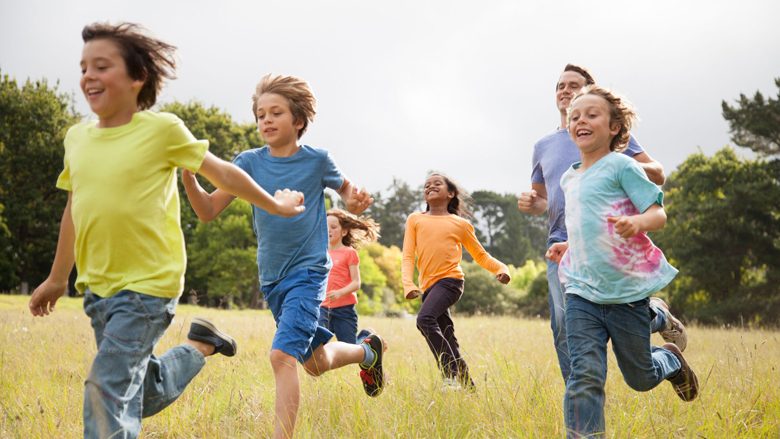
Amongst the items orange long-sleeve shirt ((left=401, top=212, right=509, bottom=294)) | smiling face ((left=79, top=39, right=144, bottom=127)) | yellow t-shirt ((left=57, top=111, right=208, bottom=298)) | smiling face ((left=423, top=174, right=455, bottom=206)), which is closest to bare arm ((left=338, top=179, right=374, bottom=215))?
yellow t-shirt ((left=57, top=111, right=208, bottom=298))

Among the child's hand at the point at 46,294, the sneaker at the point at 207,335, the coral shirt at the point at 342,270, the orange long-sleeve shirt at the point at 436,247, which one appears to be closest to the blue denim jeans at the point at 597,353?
the sneaker at the point at 207,335

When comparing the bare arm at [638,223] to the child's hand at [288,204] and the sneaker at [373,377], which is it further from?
the sneaker at [373,377]

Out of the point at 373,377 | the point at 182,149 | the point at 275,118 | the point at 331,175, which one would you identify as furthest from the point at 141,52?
the point at 373,377

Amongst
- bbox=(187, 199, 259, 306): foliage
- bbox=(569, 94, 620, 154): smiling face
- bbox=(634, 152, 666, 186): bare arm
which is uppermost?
bbox=(569, 94, 620, 154): smiling face

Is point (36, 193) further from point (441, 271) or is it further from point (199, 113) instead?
point (441, 271)

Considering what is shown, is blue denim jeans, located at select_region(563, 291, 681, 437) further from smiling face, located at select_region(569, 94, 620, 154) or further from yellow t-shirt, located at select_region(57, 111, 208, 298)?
yellow t-shirt, located at select_region(57, 111, 208, 298)

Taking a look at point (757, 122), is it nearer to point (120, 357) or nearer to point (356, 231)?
point (356, 231)

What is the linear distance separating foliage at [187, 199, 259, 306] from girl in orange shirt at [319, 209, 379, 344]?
28.5m

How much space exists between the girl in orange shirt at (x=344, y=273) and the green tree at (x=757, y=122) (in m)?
24.2

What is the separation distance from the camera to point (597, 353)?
349 cm

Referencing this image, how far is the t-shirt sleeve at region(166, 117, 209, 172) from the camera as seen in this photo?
9.91 ft

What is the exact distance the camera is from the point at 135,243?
297cm

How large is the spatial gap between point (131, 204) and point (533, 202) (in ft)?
9.73

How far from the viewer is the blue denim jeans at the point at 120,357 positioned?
112 inches
